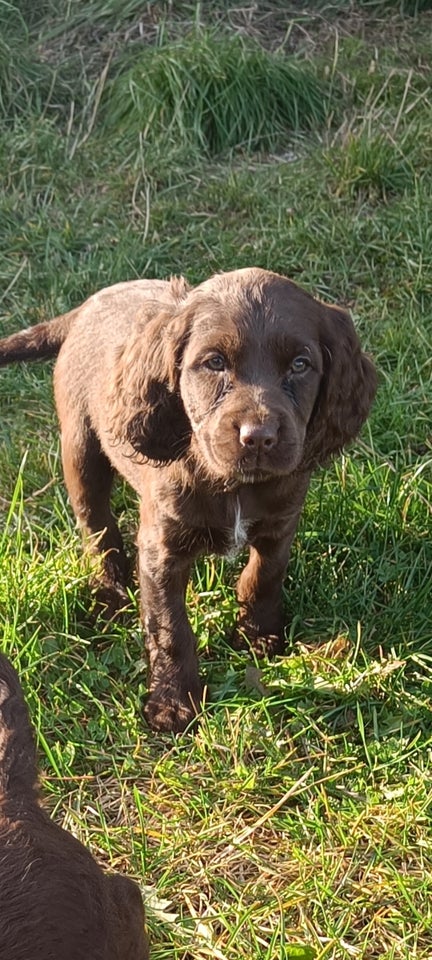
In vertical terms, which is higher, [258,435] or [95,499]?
[258,435]

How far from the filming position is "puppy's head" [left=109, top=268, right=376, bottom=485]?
2.65m

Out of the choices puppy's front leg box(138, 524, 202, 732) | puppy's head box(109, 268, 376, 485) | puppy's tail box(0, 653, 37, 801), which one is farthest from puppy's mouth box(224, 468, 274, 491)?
puppy's tail box(0, 653, 37, 801)

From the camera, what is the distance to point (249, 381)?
2.68 meters

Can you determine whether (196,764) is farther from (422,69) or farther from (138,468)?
(422,69)

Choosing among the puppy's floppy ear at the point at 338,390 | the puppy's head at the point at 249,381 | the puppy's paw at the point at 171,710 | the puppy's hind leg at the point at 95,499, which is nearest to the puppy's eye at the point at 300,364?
the puppy's head at the point at 249,381

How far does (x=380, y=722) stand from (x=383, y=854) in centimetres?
43

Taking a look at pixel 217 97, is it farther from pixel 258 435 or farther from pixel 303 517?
pixel 258 435

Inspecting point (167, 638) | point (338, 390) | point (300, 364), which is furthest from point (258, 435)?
point (167, 638)

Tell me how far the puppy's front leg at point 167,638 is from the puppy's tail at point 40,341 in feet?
2.62

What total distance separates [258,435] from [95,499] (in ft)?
3.51

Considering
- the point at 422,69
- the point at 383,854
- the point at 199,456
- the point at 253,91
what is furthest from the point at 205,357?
the point at 422,69

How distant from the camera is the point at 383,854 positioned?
9.11 feet

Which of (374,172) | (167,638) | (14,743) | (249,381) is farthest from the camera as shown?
(374,172)

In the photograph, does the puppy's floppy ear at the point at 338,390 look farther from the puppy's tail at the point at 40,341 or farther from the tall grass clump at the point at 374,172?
the tall grass clump at the point at 374,172
